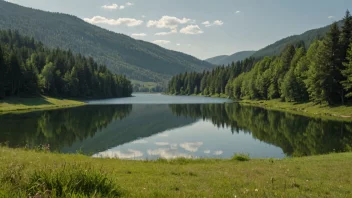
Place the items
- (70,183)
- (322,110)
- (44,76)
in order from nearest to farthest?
(70,183) → (322,110) → (44,76)

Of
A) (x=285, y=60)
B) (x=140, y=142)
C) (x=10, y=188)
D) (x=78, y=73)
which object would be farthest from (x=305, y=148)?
(x=78, y=73)

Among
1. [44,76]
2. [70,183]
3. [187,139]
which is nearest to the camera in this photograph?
[70,183]

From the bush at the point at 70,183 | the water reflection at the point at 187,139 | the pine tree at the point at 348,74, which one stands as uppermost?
the pine tree at the point at 348,74

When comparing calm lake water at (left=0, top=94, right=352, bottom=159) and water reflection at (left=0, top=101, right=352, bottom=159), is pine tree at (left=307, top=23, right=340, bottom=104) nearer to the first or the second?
water reflection at (left=0, top=101, right=352, bottom=159)

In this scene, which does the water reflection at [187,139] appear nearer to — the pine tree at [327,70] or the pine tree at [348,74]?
the pine tree at [348,74]

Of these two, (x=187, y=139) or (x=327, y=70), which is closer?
(x=187, y=139)

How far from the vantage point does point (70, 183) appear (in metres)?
8.94

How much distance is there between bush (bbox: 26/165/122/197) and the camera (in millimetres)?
8562

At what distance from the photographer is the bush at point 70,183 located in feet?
28.1

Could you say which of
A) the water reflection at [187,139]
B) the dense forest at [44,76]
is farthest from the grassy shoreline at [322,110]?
the dense forest at [44,76]

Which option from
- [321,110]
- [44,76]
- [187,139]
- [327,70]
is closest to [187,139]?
[187,139]

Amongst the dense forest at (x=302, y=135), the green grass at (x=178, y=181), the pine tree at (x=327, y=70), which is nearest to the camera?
the green grass at (x=178, y=181)

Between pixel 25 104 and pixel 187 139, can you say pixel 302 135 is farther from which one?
pixel 25 104

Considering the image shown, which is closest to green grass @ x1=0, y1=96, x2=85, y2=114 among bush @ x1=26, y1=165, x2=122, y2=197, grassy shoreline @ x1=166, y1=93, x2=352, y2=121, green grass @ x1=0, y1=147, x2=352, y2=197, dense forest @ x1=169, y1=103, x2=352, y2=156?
dense forest @ x1=169, y1=103, x2=352, y2=156
